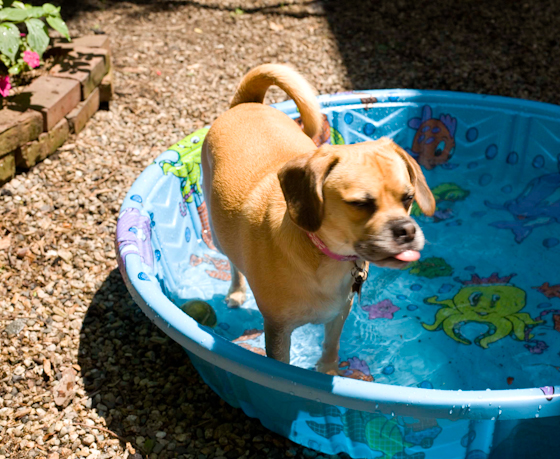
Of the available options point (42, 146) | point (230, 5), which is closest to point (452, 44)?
point (230, 5)

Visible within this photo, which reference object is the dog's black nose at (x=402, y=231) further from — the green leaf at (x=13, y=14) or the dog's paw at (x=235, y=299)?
the green leaf at (x=13, y=14)

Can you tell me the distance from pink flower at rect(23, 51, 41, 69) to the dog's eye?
3947 mm

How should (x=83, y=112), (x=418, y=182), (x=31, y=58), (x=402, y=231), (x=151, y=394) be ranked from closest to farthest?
(x=402, y=231) < (x=418, y=182) < (x=151, y=394) < (x=31, y=58) < (x=83, y=112)

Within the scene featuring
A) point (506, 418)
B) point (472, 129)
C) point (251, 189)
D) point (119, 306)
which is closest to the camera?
point (506, 418)

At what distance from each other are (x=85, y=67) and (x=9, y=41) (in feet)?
3.40

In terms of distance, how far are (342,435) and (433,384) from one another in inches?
38.6

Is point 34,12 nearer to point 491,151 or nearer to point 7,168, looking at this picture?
point 7,168

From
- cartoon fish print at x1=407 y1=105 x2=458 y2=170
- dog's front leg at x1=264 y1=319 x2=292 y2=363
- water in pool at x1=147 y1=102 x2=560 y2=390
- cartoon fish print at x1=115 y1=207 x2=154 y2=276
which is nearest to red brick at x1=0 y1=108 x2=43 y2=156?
water in pool at x1=147 y1=102 x2=560 y2=390

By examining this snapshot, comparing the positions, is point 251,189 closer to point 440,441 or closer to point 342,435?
Answer: point 342,435

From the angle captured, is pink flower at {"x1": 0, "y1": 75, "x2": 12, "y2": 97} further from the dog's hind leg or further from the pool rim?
the pool rim

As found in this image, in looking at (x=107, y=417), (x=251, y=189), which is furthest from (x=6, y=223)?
(x=251, y=189)

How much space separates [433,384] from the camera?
3.58 meters

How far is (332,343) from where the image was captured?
11.1 feet

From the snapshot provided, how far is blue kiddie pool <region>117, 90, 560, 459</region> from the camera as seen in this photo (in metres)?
2.54
